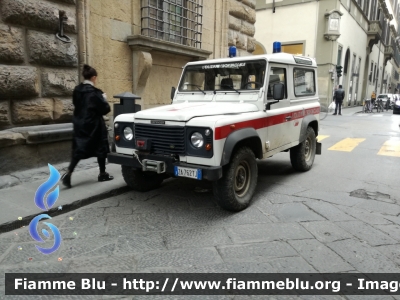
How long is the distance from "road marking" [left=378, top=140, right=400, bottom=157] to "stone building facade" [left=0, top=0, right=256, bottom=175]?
5353 millimetres

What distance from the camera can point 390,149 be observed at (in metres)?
8.77

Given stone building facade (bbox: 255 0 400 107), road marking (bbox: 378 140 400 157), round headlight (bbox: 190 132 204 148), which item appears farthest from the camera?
stone building facade (bbox: 255 0 400 107)

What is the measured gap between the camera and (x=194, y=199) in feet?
15.7

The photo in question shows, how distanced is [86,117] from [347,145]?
7334 millimetres

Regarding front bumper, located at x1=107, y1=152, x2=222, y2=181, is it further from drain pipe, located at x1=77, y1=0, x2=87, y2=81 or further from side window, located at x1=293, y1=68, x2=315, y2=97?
side window, located at x1=293, y1=68, x2=315, y2=97

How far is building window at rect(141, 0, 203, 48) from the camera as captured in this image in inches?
292

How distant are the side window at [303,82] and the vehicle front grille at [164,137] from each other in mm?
2656

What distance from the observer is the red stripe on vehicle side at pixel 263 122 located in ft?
12.3

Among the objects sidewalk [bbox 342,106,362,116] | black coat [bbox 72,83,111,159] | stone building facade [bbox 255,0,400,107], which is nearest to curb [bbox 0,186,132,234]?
black coat [bbox 72,83,111,159]

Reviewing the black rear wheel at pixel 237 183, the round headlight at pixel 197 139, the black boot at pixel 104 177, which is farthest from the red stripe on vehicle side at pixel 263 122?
the black boot at pixel 104 177

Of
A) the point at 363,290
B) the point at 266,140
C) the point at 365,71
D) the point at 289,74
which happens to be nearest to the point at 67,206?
the point at 266,140

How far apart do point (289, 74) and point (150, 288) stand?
4.00m

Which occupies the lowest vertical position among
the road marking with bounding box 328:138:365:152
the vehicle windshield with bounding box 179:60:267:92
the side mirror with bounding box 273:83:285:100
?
the road marking with bounding box 328:138:365:152

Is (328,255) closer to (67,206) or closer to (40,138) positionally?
(67,206)
